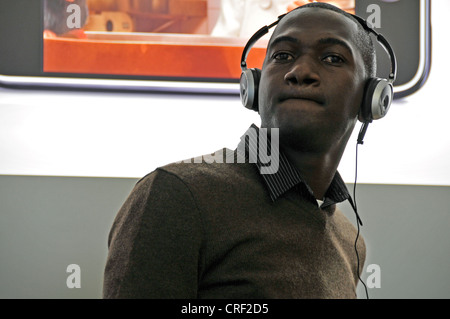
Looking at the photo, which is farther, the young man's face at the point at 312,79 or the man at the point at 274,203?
the young man's face at the point at 312,79

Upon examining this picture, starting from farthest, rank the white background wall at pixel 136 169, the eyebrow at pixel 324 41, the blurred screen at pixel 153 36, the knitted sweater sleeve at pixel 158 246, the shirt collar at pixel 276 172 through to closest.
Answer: the blurred screen at pixel 153 36
the white background wall at pixel 136 169
the eyebrow at pixel 324 41
the shirt collar at pixel 276 172
the knitted sweater sleeve at pixel 158 246

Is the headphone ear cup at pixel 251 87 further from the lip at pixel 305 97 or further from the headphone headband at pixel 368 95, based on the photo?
the lip at pixel 305 97

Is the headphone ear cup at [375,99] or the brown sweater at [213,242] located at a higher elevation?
the headphone ear cup at [375,99]

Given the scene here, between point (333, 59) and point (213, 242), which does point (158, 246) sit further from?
point (333, 59)

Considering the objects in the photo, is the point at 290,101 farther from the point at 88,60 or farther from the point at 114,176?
the point at 88,60

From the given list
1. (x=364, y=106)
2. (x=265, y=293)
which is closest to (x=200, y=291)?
(x=265, y=293)

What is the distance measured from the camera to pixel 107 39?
1644mm

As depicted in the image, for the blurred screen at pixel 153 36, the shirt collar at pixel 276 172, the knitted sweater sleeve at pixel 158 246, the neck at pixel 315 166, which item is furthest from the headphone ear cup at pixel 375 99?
the blurred screen at pixel 153 36

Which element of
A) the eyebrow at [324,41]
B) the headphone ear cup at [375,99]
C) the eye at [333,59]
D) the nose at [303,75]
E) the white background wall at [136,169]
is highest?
the eyebrow at [324,41]

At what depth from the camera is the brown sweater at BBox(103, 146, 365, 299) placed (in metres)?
0.81

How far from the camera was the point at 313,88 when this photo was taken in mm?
1039

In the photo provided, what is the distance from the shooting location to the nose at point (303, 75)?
1.03 metres

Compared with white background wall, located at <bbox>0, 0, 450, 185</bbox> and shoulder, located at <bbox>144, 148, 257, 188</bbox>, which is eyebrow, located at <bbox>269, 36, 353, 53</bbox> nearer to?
shoulder, located at <bbox>144, 148, 257, 188</bbox>

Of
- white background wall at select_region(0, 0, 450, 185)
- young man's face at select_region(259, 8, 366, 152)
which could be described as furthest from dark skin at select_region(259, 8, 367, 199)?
white background wall at select_region(0, 0, 450, 185)
